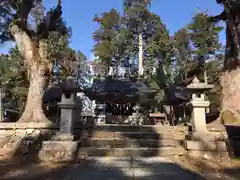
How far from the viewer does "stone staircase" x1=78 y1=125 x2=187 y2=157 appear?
5.31 m

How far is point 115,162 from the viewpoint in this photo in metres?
4.71

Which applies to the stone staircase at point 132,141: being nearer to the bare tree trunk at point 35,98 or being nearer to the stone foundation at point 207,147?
the stone foundation at point 207,147

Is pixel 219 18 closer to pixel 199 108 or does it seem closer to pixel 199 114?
pixel 199 108

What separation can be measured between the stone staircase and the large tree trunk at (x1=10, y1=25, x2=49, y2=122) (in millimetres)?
1621

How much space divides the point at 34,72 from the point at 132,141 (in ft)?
11.3

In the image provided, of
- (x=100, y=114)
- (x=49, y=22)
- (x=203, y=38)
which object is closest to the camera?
(x=49, y=22)

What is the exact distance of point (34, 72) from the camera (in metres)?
6.82

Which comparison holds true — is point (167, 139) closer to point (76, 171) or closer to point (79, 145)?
point (79, 145)

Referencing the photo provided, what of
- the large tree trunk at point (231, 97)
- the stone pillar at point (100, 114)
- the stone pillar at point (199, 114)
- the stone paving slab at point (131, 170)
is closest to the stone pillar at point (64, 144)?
the stone paving slab at point (131, 170)

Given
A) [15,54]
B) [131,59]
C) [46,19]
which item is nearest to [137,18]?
[131,59]

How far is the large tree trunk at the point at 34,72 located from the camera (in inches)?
259

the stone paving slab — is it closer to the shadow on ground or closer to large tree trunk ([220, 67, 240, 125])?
the shadow on ground

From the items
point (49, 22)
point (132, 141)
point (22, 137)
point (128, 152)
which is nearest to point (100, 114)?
point (49, 22)

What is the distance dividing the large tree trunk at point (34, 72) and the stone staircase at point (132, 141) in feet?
5.32
